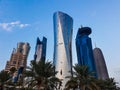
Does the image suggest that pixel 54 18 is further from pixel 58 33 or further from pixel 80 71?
pixel 80 71

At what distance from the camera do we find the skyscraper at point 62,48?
13588cm

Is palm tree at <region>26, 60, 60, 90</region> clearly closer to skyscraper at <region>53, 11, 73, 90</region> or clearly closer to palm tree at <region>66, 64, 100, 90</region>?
palm tree at <region>66, 64, 100, 90</region>

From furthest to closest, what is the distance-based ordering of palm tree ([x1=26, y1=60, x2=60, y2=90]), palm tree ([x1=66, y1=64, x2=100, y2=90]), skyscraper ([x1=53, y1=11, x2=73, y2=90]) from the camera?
skyscraper ([x1=53, y1=11, x2=73, y2=90])
palm tree ([x1=66, y1=64, x2=100, y2=90])
palm tree ([x1=26, y1=60, x2=60, y2=90])

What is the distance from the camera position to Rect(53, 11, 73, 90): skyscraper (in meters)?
136

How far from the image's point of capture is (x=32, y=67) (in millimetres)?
36031

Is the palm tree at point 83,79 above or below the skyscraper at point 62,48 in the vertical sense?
below

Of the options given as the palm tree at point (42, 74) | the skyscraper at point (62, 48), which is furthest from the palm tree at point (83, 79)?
the skyscraper at point (62, 48)

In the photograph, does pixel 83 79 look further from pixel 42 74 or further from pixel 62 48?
pixel 62 48

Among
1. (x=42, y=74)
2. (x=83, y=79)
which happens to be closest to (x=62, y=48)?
(x=83, y=79)

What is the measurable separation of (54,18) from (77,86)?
429 ft

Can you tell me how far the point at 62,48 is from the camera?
450 ft

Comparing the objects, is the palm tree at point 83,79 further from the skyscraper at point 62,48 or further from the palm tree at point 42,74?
the skyscraper at point 62,48

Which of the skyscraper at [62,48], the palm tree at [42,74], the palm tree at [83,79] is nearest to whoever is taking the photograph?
the palm tree at [42,74]

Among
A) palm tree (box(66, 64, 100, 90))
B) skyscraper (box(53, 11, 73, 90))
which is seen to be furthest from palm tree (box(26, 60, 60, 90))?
skyscraper (box(53, 11, 73, 90))
